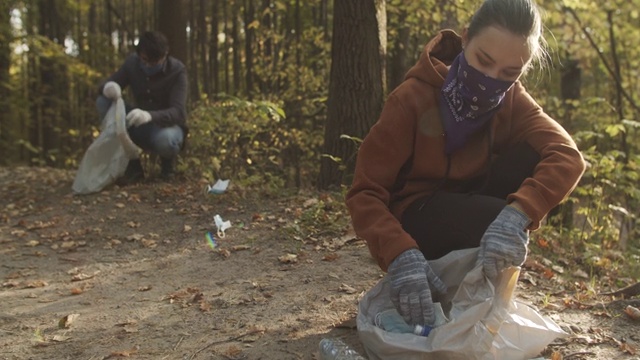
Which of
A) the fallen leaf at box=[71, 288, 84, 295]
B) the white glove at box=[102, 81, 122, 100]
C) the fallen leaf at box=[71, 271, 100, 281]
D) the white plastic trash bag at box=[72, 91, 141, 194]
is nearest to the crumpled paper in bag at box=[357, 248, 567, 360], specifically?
the fallen leaf at box=[71, 288, 84, 295]

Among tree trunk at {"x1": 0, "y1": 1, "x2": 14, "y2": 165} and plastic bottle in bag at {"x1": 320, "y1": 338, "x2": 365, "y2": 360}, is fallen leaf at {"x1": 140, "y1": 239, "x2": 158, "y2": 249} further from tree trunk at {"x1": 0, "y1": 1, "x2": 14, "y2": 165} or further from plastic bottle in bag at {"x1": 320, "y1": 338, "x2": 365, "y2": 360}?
tree trunk at {"x1": 0, "y1": 1, "x2": 14, "y2": 165}

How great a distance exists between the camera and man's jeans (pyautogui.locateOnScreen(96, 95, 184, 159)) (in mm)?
5910

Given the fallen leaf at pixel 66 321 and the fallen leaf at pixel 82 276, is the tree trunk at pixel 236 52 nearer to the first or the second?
the fallen leaf at pixel 82 276

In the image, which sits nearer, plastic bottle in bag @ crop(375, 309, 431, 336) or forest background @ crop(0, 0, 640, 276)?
plastic bottle in bag @ crop(375, 309, 431, 336)

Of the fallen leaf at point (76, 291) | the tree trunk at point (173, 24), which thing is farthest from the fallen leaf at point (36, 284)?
the tree trunk at point (173, 24)

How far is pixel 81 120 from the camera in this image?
56.4 ft

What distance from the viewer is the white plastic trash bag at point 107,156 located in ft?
19.0

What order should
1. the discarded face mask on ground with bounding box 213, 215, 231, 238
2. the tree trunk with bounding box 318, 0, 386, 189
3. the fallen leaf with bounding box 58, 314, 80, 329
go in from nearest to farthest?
the fallen leaf with bounding box 58, 314, 80, 329, the discarded face mask on ground with bounding box 213, 215, 231, 238, the tree trunk with bounding box 318, 0, 386, 189

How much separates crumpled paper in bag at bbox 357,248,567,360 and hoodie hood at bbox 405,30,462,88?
2.23ft

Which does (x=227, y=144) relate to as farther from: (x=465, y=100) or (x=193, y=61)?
(x=193, y=61)

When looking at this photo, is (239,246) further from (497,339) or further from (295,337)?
(497,339)

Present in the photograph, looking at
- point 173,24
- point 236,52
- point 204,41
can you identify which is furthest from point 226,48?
point 173,24

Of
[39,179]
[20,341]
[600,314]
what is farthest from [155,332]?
[39,179]

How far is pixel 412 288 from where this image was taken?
2.08m
